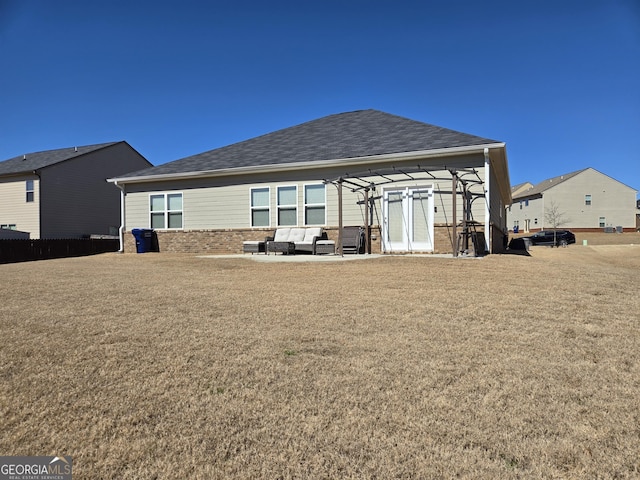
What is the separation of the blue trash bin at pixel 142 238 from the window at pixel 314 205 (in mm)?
6650

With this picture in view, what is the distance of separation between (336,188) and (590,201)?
154 feet

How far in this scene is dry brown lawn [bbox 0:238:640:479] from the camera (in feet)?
6.40

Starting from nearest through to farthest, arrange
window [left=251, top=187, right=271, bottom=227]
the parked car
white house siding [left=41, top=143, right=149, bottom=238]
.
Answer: window [left=251, top=187, right=271, bottom=227] < white house siding [left=41, top=143, right=149, bottom=238] < the parked car

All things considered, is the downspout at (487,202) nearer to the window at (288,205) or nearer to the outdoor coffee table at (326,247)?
the outdoor coffee table at (326,247)

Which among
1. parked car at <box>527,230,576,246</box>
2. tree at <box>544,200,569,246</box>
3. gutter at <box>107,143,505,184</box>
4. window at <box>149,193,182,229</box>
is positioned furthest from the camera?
tree at <box>544,200,569,246</box>

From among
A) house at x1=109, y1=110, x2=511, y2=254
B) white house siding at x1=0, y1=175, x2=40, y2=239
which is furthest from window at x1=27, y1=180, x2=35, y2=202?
house at x1=109, y1=110, x2=511, y2=254

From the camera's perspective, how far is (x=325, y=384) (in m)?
2.76

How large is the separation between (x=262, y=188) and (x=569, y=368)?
12255 mm

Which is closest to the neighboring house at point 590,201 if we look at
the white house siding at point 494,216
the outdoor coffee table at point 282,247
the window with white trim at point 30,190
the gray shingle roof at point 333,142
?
the white house siding at point 494,216

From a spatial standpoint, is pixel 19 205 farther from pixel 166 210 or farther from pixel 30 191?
pixel 166 210

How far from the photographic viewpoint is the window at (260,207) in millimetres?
14195

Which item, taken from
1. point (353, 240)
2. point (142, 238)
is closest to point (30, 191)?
point (142, 238)

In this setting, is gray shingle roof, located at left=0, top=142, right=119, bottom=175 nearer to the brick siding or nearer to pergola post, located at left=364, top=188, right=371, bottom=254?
the brick siding

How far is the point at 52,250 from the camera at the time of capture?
18734 millimetres
